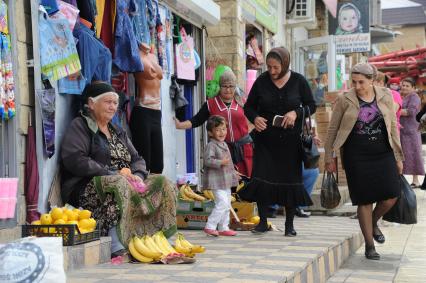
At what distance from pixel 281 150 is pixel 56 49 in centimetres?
233

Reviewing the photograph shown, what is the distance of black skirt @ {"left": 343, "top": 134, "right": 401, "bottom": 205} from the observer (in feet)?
22.5

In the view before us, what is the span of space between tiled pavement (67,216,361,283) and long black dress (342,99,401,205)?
1.80 ft

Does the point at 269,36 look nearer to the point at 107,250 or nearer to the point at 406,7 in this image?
the point at 107,250

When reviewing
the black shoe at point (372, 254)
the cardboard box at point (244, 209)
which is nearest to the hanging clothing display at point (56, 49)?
the black shoe at point (372, 254)

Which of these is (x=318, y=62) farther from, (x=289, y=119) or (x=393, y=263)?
(x=393, y=263)

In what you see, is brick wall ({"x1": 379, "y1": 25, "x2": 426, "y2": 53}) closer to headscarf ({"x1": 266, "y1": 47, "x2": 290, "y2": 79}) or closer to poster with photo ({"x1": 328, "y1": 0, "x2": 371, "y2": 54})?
poster with photo ({"x1": 328, "y1": 0, "x2": 371, "y2": 54})

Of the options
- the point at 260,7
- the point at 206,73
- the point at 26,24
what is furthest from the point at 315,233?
the point at 260,7

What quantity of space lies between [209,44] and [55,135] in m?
5.86

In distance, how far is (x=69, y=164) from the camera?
6035 millimetres

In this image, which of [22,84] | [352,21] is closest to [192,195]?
[22,84]

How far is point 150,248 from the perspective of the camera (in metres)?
5.77

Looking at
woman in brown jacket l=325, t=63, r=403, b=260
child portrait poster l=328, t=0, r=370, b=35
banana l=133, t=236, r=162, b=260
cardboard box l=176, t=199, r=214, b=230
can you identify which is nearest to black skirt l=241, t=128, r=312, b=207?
woman in brown jacket l=325, t=63, r=403, b=260

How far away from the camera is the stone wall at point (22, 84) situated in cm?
588

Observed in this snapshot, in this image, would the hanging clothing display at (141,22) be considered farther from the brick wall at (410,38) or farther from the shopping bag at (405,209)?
the brick wall at (410,38)
